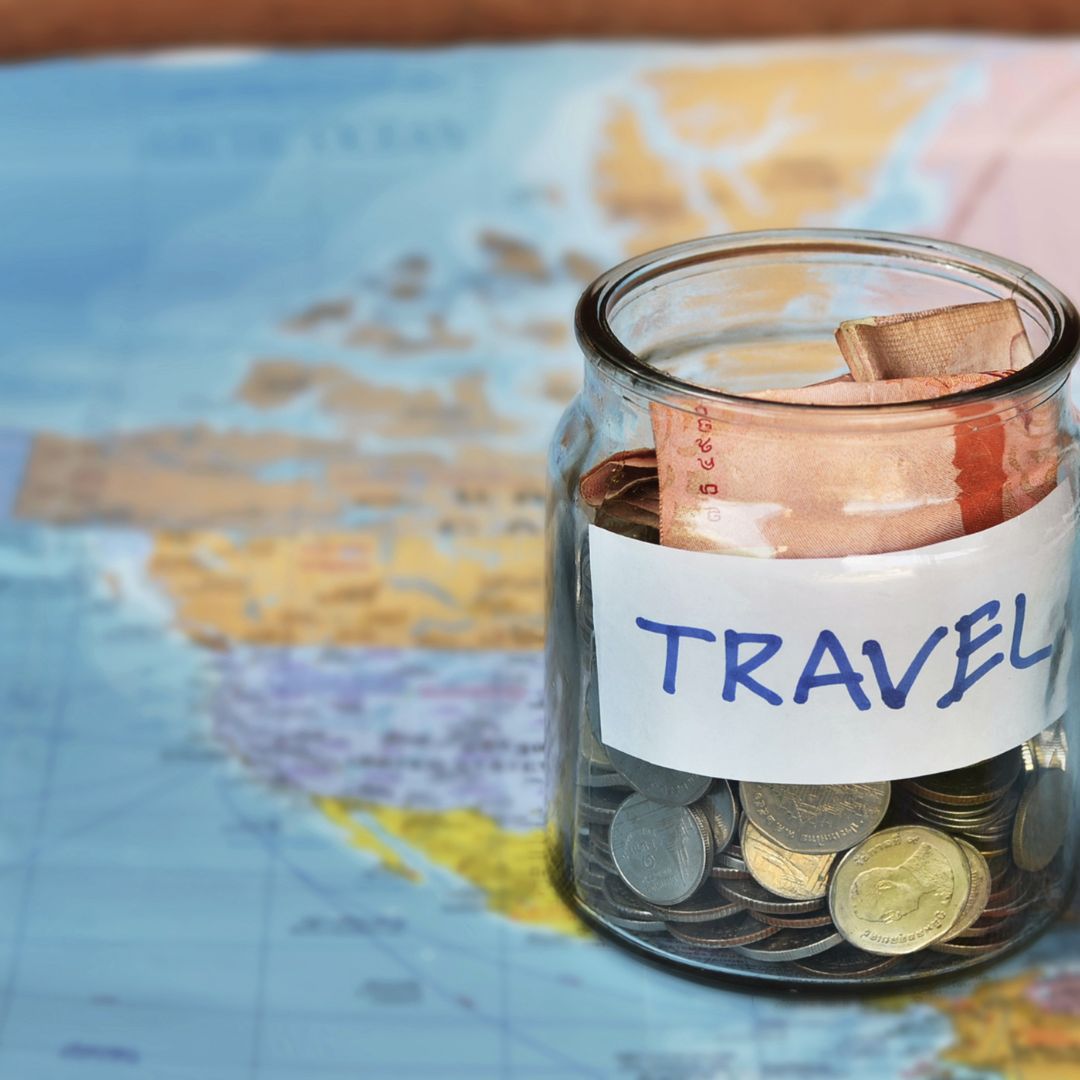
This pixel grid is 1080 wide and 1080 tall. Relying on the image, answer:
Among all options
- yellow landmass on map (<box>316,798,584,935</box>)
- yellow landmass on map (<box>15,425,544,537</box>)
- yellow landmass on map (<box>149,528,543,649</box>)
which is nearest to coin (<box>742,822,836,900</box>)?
yellow landmass on map (<box>316,798,584,935</box>)

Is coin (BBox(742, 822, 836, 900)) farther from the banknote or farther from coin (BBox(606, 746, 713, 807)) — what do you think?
the banknote

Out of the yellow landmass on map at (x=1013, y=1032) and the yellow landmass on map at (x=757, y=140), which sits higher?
the yellow landmass on map at (x=1013, y=1032)

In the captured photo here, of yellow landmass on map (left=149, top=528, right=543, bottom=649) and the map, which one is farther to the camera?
yellow landmass on map (left=149, top=528, right=543, bottom=649)

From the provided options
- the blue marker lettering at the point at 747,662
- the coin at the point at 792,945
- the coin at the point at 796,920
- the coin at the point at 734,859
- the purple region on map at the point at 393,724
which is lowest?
the purple region on map at the point at 393,724

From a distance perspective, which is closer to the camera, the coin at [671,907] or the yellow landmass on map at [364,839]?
the coin at [671,907]

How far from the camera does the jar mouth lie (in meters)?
0.50

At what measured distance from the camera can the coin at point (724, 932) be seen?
0.55 metres

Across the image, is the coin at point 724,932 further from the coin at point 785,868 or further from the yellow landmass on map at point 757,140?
the yellow landmass on map at point 757,140

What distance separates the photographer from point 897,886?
1.74 feet

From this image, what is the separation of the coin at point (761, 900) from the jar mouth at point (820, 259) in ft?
0.51

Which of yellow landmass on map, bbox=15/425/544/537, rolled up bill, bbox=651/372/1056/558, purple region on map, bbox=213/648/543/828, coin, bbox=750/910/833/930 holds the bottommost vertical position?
yellow landmass on map, bbox=15/425/544/537

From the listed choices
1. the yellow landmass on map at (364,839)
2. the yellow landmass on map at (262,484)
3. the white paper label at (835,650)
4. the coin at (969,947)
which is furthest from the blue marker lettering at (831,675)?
the yellow landmass on map at (262,484)

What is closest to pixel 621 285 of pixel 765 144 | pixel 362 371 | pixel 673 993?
pixel 673 993

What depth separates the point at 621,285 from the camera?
583 millimetres
